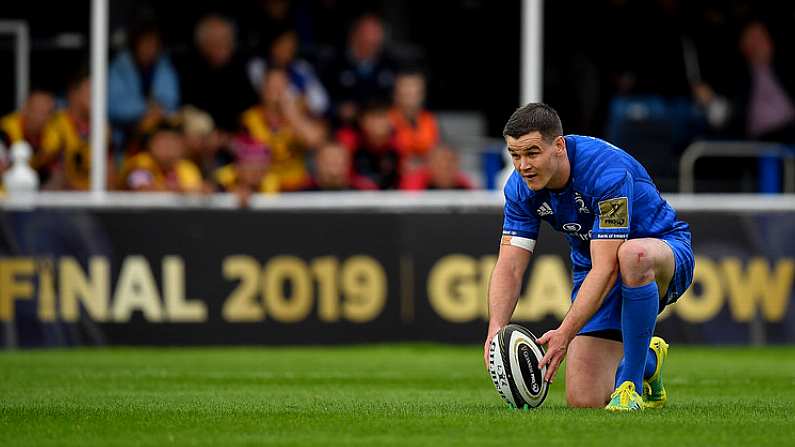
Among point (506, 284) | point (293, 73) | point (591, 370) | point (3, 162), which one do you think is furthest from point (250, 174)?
point (506, 284)

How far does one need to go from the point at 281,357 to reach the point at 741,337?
4486 mm

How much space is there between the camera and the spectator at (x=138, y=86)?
54.9ft

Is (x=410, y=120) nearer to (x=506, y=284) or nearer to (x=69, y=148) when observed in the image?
(x=69, y=148)

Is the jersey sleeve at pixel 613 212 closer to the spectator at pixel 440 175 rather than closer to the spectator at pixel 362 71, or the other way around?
the spectator at pixel 440 175

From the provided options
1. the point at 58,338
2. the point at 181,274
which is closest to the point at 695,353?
the point at 181,274

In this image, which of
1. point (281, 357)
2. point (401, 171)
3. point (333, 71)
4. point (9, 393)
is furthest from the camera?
point (333, 71)

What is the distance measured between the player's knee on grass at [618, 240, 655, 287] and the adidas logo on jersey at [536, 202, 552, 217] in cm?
51

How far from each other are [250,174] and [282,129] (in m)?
1.05

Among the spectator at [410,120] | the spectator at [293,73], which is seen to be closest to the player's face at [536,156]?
the spectator at [410,120]

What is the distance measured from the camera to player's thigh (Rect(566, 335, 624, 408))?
8359 millimetres

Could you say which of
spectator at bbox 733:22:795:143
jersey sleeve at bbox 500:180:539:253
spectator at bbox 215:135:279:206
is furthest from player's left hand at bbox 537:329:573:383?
spectator at bbox 733:22:795:143

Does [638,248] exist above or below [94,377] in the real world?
above

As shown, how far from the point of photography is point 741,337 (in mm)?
14867

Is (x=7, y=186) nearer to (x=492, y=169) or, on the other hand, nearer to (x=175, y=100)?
(x=175, y=100)
